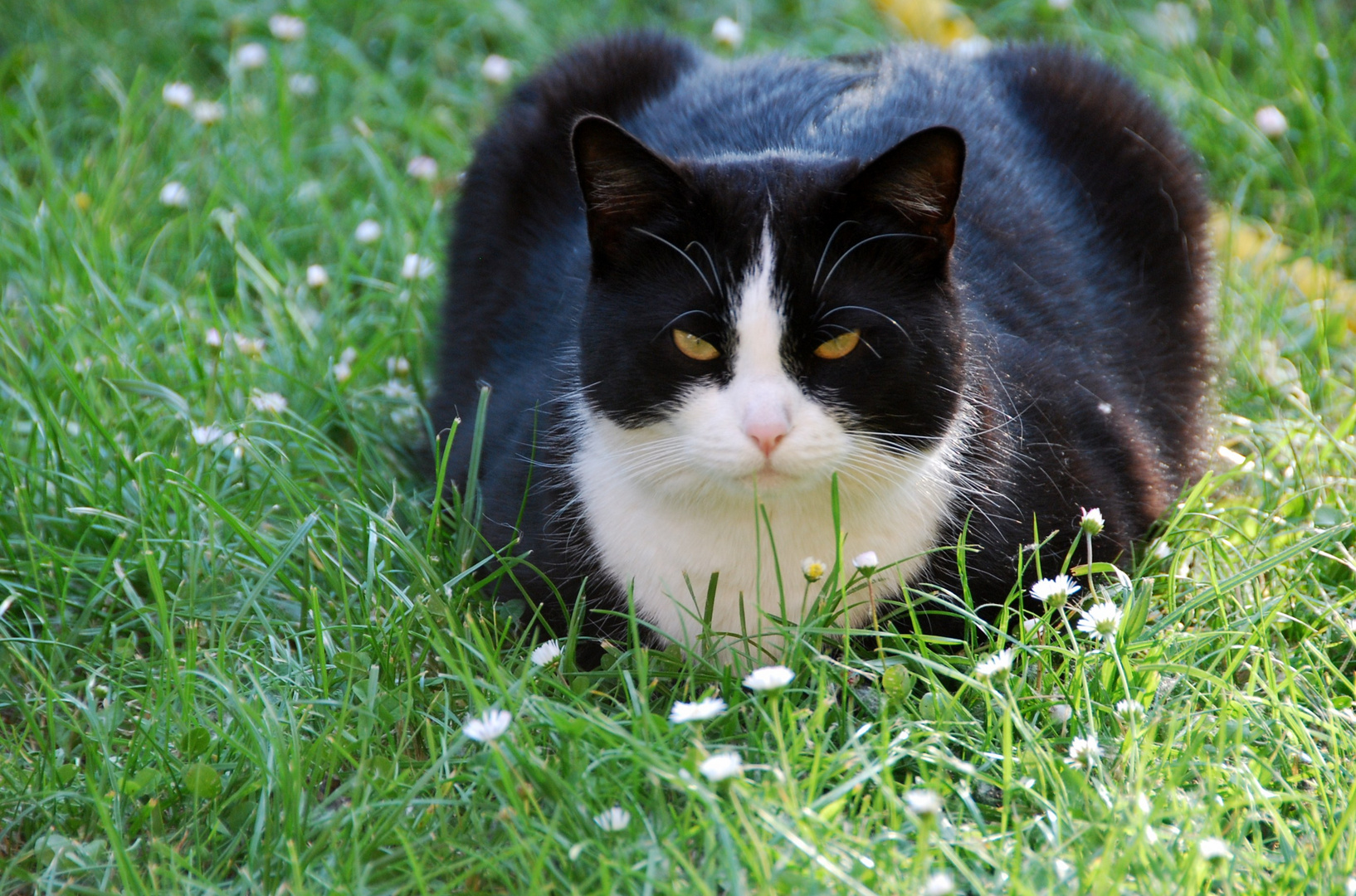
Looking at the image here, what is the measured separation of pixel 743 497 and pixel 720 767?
54 centimetres

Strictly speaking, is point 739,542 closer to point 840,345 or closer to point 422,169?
point 840,345

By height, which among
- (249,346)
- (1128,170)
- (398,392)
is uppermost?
(1128,170)

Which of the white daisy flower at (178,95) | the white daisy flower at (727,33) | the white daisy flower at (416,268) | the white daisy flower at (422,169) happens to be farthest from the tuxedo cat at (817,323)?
the white daisy flower at (178,95)

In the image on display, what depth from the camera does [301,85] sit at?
14.2ft

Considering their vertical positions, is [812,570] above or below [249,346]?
above

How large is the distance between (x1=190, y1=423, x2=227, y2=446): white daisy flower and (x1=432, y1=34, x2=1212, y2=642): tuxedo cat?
0.49 metres

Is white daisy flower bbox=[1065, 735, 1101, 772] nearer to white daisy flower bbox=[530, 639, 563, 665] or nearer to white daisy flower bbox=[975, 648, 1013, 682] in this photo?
white daisy flower bbox=[975, 648, 1013, 682]

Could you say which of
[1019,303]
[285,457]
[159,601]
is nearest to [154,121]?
[285,457]

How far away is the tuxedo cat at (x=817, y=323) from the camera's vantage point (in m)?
2.04

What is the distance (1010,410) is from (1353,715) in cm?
74

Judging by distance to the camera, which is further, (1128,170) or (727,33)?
(727,33)

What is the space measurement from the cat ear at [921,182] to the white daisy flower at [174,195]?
7.86 ft

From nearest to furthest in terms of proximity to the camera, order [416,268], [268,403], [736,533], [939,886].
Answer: [939,886], [736,533], [268,403], [416,268]

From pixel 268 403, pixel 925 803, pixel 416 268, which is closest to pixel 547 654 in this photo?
pixel 925 803
